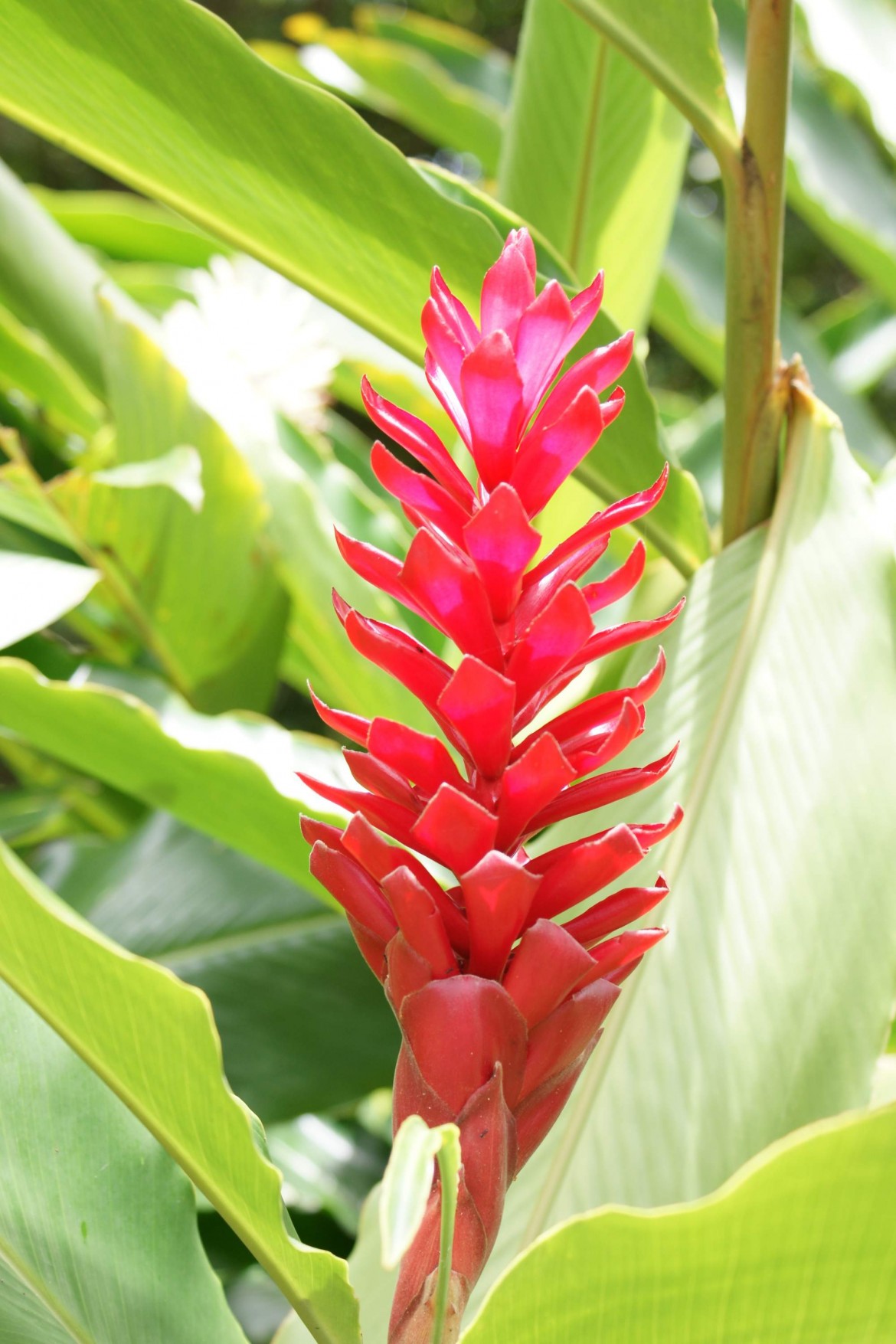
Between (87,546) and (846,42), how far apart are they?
2.43 feet

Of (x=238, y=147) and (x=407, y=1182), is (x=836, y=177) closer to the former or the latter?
(x=238, y=147)

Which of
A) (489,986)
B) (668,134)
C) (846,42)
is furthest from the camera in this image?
(846,42)

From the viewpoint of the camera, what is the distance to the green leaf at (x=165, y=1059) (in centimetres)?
34

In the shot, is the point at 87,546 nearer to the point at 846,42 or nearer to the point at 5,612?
the point at 5,612

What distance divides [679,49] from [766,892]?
0.37m

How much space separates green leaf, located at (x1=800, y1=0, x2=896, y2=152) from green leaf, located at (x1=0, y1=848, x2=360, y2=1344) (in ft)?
2.75

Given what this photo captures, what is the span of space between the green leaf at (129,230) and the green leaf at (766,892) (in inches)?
38.5

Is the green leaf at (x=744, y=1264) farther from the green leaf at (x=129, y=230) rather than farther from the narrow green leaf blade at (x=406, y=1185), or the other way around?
the green leaf at (x=129, y=230)

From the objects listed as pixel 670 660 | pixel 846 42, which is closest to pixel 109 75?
pixel 670 660

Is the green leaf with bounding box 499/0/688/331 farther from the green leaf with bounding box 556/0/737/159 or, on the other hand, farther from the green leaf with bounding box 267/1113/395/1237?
the green leaf with bounding box 267/1113/395/1237

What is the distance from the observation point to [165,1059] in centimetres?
36

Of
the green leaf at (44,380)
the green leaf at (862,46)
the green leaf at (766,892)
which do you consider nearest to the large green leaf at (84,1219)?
the green leaf at (766,892)

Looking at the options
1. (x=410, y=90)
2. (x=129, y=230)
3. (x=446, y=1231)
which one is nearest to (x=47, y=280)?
(x=129, y=230)

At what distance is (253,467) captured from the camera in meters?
0.87
